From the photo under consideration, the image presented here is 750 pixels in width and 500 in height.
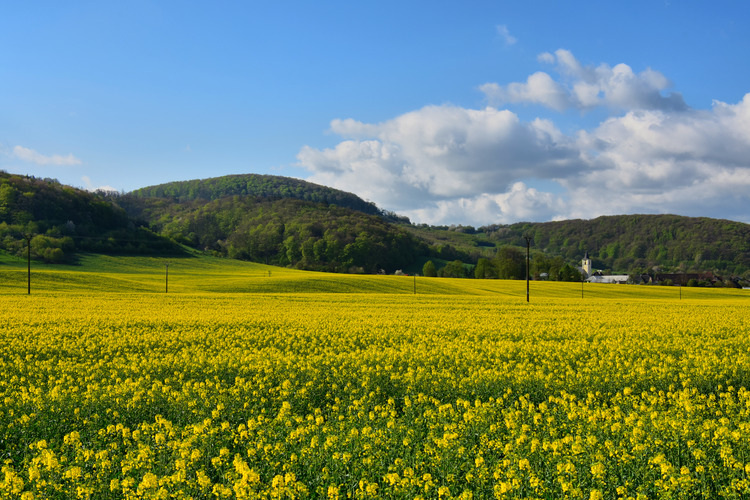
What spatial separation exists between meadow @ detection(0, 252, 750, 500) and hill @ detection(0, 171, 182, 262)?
268ft

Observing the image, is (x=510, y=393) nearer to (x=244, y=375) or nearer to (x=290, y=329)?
(x=244, y=375)

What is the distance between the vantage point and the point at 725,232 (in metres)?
133

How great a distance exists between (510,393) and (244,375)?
576 cm

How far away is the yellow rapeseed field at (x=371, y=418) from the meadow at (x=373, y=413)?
4 centimetres

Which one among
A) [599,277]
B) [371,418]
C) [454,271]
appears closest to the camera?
[371,418]

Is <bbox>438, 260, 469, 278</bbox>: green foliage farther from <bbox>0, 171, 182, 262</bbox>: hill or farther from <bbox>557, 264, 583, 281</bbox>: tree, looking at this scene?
<bbox>0, 171, 182, 262</bbox>: hill

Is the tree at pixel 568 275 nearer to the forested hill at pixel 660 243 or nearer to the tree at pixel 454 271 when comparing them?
the tree at pixel 454 271

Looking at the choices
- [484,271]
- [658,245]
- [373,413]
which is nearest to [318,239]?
[484,271]

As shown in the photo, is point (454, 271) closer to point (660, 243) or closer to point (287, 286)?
point (287, 286)

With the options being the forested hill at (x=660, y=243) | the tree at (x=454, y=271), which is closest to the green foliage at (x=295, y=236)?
the tree at (x=454, y=271)

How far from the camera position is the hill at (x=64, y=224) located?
90.5m

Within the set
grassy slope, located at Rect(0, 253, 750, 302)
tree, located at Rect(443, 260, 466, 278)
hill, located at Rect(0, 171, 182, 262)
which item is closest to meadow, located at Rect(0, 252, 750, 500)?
grassy slope, located at Rect(0, 253, 750, 302)

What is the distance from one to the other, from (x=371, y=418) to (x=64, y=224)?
390 feet

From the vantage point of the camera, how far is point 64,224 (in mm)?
107000
